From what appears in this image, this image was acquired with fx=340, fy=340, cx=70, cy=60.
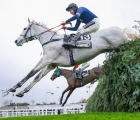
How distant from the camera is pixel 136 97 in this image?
8.20 meters

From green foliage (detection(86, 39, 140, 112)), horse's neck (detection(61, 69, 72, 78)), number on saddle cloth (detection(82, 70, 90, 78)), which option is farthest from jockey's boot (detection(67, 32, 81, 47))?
horse's neck (detection(61, 69, 72, 78))

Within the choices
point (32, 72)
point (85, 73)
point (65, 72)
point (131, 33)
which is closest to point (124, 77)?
point (131, 33)

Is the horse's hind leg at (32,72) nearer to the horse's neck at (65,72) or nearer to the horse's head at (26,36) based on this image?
the horse's head at (26,36)

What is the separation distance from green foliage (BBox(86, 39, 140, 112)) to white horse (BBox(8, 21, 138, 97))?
31 centimetres

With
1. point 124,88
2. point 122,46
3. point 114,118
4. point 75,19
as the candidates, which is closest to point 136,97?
point 124,88

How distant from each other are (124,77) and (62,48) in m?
1.69

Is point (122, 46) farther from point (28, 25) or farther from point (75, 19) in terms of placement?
point (28, 25)

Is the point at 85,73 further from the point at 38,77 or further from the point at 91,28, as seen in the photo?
the point at 38,77

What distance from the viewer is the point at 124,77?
8.34m

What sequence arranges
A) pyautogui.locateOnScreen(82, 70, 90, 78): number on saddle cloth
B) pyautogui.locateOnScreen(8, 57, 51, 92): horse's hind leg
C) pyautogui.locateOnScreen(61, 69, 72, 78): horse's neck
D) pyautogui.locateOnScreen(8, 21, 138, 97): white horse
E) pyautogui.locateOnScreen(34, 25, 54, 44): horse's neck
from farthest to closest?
pyautogui.locateOnScreen(61, 69, 72, 78): horse's neck
pyautogui.locateOnScreen(82, 70, 90, 78): number on saddle cloth
pyautogui.locateOnScreen(34, 25, 54, 44): horse's neck
pyautogui.locateOnScreen(8, 21, 138, 97): white horse
pyautogui.locateOnScreen(8, 57, 51, 92): horse's hind leg

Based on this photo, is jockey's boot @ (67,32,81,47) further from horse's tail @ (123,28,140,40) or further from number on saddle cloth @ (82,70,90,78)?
number on saddle cloth @ (82,70,90,78)

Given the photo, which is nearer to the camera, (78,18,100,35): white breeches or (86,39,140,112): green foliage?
(86,39,140,112): green foliage

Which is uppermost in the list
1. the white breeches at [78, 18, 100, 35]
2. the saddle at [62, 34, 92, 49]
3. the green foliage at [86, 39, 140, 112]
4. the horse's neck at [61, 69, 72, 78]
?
the white breeches at [78, 18, 100, 35]

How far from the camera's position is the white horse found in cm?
830
